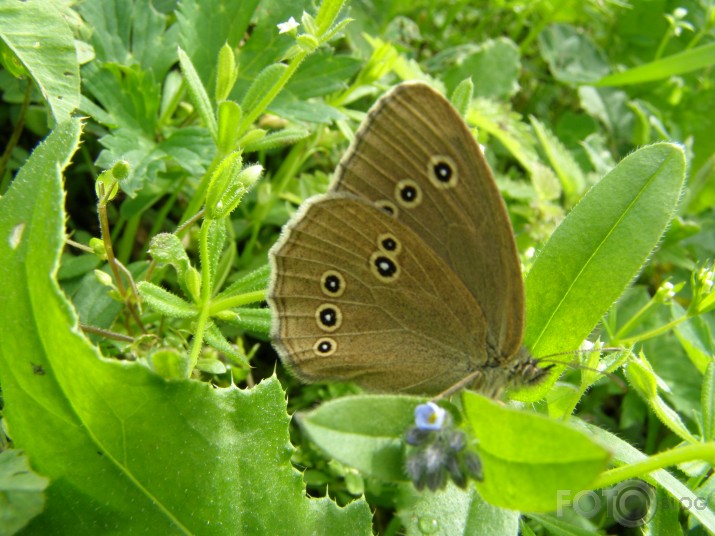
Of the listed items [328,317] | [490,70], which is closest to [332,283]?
[328,317]

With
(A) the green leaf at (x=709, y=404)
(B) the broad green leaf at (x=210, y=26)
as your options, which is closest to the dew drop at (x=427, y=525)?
(A) the green leaf at (x=709, y=404)

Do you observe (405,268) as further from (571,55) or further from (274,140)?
(571,55)

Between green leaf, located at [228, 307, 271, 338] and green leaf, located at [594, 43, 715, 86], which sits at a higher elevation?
green leaf, located at [594, 43, 715, 86]

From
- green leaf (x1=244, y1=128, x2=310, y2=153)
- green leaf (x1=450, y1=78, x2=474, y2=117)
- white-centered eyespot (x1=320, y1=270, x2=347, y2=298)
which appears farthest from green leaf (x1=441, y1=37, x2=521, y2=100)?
white-centered eyespot (x1=320, y1=270, x2=347, y2=298)

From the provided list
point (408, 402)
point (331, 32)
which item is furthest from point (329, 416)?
point (331, 32)

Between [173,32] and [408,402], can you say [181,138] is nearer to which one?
[173,32]

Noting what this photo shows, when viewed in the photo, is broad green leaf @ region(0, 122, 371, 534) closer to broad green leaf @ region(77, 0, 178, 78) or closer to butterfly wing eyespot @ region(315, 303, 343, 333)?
butterfly wing eyespot @ region(315, 303, 343, 333)
